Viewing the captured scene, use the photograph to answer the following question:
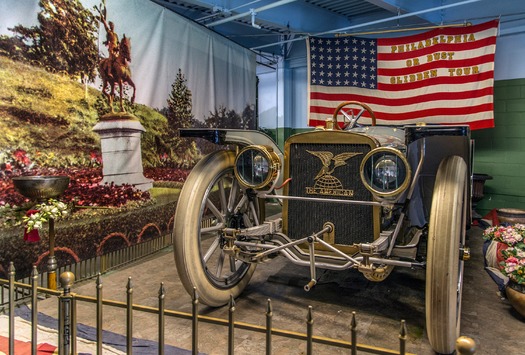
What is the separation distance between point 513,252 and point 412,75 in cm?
397

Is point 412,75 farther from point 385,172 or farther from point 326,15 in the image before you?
point 385,172

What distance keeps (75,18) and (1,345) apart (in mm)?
2726

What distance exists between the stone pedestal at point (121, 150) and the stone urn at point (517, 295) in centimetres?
347

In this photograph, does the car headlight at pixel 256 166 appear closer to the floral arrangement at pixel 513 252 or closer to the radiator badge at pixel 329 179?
the radiator badge at pixel 329 179

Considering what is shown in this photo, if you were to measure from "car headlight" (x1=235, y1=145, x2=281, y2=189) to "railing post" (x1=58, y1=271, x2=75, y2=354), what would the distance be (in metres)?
1.33

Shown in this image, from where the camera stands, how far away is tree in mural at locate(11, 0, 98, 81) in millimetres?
3180

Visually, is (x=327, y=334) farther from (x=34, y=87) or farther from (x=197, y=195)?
(x=34, y=87)

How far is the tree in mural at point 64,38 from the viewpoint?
3.18 m

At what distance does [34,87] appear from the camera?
125 inches

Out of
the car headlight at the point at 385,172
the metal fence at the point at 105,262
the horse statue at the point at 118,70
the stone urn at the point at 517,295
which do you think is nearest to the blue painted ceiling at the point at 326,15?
the horse statue at the point at 118,70

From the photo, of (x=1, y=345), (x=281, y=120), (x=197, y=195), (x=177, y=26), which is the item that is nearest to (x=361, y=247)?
(x=197, y=195)

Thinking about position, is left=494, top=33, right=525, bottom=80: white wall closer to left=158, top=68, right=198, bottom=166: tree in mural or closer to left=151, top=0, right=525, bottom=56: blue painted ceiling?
left=151, top=0, right=525, bottom=56: blue painted ceiling

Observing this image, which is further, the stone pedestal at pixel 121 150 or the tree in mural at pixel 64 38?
the stone pedestal at pixel 121 150

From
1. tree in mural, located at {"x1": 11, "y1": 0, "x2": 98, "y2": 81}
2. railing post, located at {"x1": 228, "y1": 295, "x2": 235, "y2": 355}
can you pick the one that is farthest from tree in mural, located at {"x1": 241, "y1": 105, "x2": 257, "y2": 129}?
railing post, located at {"x1": 228, "y1": 295, "x2": 235, "y2": 355}
